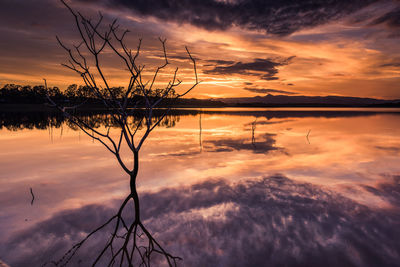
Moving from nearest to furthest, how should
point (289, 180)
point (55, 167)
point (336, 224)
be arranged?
point (336, 224)
point (289, 180)
point (55, 167)

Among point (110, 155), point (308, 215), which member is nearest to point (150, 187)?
point (308, 215)

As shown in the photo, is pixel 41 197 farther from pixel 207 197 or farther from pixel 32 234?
pixel 207 197

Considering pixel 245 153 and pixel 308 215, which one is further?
pixel 245 153

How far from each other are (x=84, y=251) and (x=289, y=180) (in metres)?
8.10

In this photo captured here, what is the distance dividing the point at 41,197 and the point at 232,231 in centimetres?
668

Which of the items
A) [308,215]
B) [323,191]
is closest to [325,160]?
[323,191]

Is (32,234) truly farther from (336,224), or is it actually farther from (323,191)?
(323,191)

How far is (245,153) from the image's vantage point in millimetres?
17297

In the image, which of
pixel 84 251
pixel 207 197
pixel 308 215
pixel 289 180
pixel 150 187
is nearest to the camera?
pixel 84 251

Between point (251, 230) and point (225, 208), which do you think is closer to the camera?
point (251, 230)

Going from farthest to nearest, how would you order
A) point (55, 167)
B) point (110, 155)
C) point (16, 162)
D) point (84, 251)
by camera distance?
1. point (110, 155)
2. point (16, 162)
3. point (55, 167)
4. point (84, 251)

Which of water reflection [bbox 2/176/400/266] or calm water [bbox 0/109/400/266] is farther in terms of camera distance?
calm water [bbox 0/109/400/266]

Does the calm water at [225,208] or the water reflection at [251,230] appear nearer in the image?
the water reflection at [251,230]

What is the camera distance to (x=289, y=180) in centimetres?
1064
